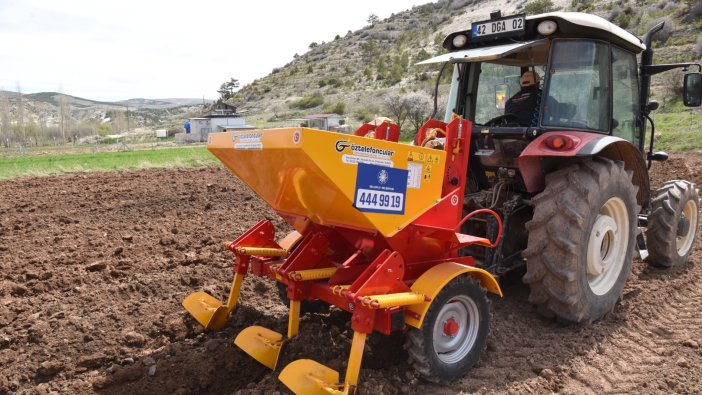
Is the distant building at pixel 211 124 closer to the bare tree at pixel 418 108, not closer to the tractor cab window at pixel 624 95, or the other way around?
the bare tree at pixel 418 108

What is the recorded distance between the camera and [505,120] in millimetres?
4871

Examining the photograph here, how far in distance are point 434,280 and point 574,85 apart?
225cm

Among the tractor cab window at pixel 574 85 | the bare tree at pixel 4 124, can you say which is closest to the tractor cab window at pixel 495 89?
the tractor cab window at pixel 574 85

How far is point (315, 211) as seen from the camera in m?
3.40

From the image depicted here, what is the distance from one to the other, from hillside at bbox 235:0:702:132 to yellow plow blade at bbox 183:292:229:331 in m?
19.9

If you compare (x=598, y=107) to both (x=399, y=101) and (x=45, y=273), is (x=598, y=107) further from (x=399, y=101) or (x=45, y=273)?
(x=399, y=101)

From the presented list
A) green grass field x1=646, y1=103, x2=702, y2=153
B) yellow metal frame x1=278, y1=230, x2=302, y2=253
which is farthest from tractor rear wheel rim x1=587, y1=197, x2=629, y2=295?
green grass field x1=646, y1=103, x2=702, y2=153

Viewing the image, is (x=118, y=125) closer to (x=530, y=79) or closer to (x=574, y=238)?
(x=530, y=79)

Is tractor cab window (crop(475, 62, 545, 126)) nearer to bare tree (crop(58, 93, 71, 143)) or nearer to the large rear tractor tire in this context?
the large rear tractor tire

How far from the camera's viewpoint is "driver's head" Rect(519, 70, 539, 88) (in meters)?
A: 4.81

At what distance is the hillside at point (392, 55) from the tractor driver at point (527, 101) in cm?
1749

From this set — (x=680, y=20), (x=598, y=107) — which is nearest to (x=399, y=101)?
(x=680, y=20)

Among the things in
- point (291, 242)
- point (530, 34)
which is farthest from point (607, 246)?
point (291, 242)

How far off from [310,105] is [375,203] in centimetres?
4248
